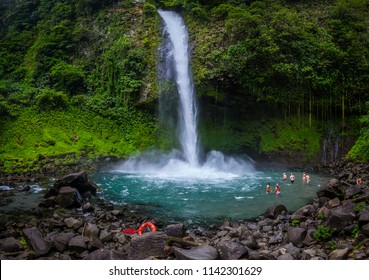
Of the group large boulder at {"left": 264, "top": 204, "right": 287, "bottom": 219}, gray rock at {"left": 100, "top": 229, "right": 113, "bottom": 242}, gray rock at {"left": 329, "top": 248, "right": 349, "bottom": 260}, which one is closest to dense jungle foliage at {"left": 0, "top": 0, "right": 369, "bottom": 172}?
large boulder at {"left": 264, "top": 204, "right": 287, "bottom": 219}

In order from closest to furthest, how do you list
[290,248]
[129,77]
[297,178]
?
1. [290,248]
2. [297,178]
3. [129,77]

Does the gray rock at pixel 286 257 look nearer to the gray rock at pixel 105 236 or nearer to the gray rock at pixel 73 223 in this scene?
the gray rock at pixel 105 236

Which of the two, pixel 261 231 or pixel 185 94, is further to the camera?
pixel 185 94

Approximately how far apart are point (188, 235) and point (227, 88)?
20.5m

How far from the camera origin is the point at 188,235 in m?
11.5

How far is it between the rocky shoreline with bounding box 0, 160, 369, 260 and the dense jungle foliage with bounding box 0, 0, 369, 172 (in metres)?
13.4

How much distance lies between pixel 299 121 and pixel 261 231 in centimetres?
2128

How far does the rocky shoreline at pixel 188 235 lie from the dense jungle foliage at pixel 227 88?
43.8 ft

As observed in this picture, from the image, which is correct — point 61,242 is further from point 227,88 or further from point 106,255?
point 227,88

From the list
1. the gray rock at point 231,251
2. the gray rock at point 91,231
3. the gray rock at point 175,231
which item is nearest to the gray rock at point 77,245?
the gray rock at point 91,231

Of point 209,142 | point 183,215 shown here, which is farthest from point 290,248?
point 209,142

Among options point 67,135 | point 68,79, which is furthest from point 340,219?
point 68,79

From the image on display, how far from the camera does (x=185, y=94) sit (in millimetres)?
31125

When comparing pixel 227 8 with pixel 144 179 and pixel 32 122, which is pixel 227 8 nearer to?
pixel 144 179
